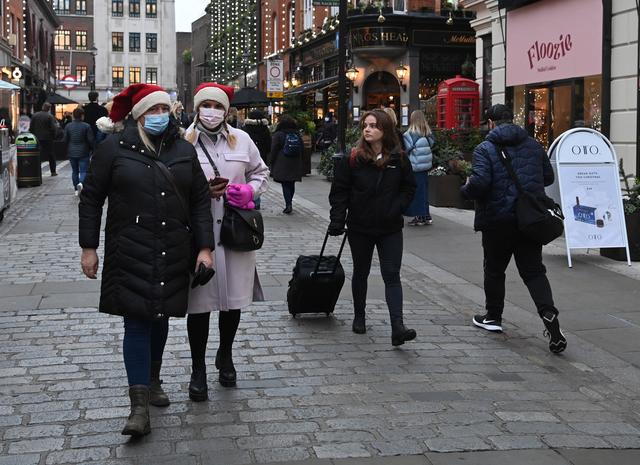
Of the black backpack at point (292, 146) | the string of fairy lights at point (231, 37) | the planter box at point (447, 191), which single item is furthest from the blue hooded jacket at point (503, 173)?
the string of fairy lights at point (231, 37)

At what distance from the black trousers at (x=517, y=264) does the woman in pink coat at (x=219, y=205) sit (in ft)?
7.42

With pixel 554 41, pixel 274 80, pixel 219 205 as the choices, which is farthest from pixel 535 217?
pixel 274 80

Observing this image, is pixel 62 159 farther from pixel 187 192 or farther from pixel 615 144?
pixel 187 192

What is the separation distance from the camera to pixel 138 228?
454 cm

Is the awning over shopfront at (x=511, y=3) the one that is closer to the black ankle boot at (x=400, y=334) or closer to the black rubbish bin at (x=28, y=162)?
the black rubbish bin at (x=28, y=162)

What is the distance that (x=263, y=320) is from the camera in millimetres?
7355

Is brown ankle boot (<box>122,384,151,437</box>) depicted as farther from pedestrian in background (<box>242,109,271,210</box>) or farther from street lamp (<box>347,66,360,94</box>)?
street lamp (<box>347,66,360,94</box>)

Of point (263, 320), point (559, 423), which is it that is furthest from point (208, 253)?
point (263, 320)

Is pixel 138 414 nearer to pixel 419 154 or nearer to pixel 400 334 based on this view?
pixel 400 334

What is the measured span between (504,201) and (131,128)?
3087mm

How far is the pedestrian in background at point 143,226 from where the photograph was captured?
4.54 m

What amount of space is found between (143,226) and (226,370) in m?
1.36

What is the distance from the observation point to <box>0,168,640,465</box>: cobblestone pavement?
14.7 feet

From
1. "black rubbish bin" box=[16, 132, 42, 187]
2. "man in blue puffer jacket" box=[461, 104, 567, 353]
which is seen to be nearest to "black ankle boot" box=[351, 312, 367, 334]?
"man in blue puffer jacket" box=[461, 104, 567, 353]
